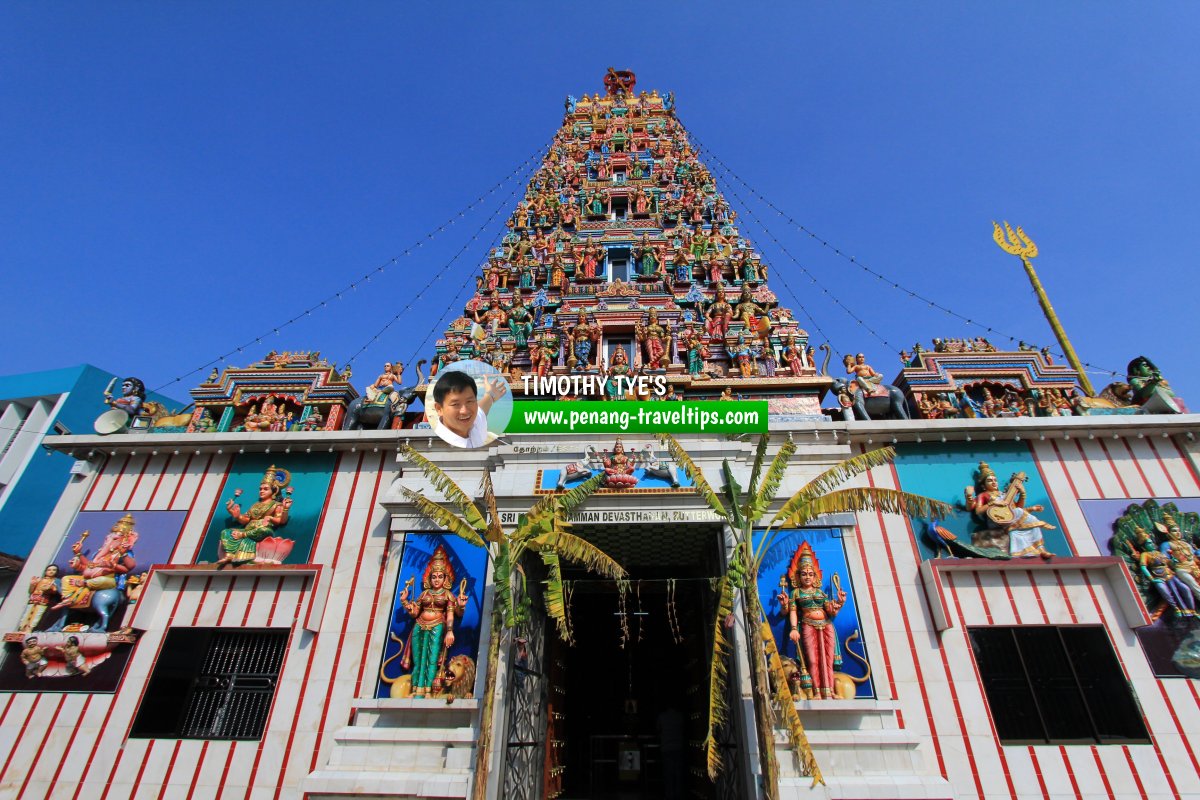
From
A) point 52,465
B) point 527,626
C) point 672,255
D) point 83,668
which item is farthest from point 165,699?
point 52,465

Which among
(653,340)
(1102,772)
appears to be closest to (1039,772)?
(1102,772)

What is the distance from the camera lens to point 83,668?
1170cm

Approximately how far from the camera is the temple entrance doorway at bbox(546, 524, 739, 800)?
1265 cm

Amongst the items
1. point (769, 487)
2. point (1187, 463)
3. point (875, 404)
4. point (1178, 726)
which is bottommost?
point (1178, 726)

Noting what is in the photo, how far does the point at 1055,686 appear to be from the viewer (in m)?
10.8

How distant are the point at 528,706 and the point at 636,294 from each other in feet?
38.2

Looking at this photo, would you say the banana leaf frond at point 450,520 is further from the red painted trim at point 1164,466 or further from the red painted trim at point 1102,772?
the red painted trim at point 1164,466

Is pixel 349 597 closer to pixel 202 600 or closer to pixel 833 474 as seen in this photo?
pixel 202 600

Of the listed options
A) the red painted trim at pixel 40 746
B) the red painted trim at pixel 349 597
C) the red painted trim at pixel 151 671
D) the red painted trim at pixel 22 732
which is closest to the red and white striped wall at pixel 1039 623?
the red painted trim at pixel 349 597

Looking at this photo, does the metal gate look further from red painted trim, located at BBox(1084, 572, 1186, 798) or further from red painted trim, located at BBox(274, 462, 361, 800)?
red painted trim, located at BBox(1084, 572, 1186, 798)

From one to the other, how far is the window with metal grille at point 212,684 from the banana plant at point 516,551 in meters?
4.66

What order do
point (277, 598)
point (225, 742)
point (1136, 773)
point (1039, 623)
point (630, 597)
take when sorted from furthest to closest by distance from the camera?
point (630, 597)
point (277, 598)
point (1039, 623)
point (225, 742)
point (1136, 773)

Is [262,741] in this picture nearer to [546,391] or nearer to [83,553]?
[83,553]

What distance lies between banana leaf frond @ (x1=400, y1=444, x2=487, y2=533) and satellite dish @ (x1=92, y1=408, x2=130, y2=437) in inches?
317
